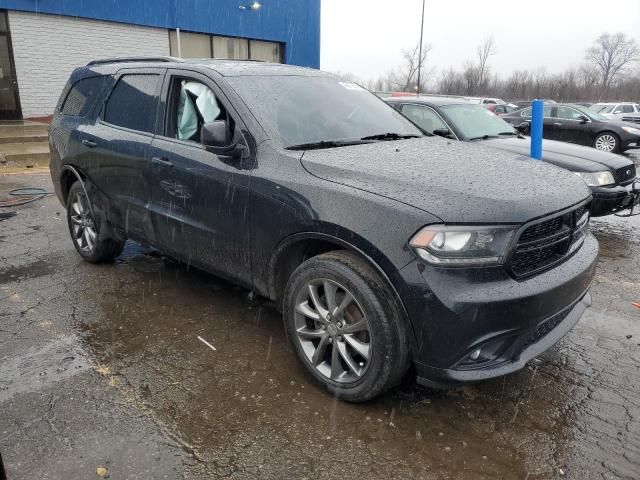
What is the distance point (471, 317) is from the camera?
2.36 m

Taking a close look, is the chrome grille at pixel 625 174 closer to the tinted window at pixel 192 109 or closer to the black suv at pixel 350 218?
the black suv at pixel 350 218

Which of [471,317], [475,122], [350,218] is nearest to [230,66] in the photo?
[350,218]

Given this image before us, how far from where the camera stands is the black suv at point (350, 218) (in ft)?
7.98

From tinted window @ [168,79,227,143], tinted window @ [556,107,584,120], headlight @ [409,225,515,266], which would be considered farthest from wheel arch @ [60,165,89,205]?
tinted window @ [556,107,584,120]

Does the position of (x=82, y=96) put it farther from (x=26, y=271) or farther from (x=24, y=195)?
(x=24, y=195)

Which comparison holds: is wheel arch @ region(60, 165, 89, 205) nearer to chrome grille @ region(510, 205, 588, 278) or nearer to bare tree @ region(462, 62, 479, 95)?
chrome grille @ region(510, 205, 588, 278)

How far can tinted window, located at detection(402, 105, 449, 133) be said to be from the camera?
6.79 meters

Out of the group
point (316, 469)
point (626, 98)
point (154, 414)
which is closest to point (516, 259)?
point (316, 469)

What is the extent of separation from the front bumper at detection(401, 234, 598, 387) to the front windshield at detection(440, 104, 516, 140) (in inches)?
175

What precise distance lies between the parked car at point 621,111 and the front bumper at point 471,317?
82.6ft

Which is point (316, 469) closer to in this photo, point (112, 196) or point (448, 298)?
point (448, 298)

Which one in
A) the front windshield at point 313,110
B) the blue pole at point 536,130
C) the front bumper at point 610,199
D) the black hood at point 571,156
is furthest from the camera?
the black hood at point 571,156

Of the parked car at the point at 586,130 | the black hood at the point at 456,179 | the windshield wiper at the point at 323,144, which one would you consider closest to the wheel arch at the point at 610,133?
the parked car at the point at 586,130

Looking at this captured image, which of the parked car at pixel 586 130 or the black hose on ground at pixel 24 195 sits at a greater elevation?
the parked car at pixel 586 130
